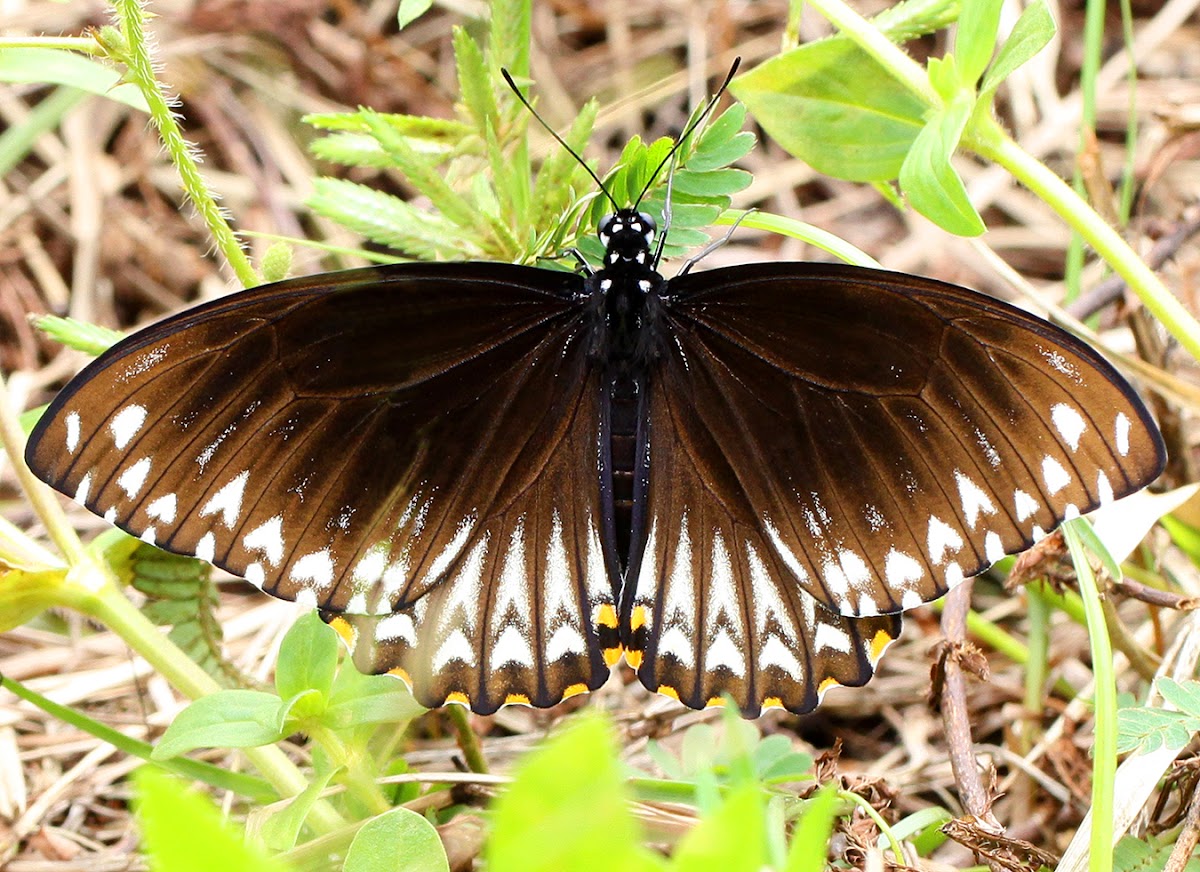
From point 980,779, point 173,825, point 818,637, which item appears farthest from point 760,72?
point 173,825

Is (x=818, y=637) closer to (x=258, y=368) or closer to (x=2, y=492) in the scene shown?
(x=258, y=368)

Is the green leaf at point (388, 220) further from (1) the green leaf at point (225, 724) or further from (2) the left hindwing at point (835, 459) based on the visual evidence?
(1) the green leaf at point (225, 724)

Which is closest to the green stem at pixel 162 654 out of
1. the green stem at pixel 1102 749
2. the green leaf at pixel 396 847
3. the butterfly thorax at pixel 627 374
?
the green leaf at pixel 396 847

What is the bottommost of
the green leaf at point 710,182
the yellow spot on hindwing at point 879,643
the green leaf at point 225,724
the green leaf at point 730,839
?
the green leaf at point 730,839

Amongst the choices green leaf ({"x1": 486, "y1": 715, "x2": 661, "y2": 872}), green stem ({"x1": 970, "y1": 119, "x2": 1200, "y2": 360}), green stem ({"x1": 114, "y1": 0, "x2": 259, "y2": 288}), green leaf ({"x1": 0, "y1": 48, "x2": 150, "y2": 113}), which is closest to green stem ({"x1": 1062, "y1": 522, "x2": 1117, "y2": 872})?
green stem ({"x1": 970, "y1": 119, "x2": 1200, "y2": 360})

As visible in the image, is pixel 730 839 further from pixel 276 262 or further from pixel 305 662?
pixel 276 262

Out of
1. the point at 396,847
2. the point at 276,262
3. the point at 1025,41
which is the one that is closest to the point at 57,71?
the point at 276,262

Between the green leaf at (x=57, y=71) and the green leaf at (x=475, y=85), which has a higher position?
the green leaf at (x=57, y=71)
